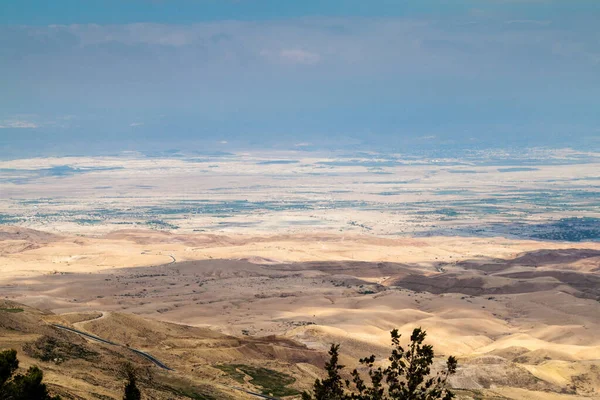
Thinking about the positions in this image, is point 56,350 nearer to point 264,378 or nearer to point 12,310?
point 12,310

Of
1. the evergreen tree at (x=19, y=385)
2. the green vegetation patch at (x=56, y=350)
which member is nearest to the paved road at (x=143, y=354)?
the green vegetation patch at (x=56, y=350)

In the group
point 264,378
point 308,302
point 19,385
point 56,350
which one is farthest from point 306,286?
point 19,385

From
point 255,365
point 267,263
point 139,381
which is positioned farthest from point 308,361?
point 267,263

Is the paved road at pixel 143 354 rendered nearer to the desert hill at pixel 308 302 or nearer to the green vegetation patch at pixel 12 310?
the desert hill at pixel 308 302

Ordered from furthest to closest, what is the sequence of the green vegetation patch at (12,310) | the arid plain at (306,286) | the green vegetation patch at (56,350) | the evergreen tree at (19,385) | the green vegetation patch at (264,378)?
the arid plain at (306,286), the green vegetation patch at (12,310), the green vegetation patch at (264,378), the green vegetation patch at (56,350), the evergreen tree at (19,385)

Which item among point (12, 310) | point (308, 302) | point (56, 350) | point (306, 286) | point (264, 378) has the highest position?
point (306, 286)

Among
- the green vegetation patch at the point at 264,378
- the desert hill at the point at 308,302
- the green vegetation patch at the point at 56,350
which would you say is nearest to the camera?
the green vegetation patch at the point at 56,350
